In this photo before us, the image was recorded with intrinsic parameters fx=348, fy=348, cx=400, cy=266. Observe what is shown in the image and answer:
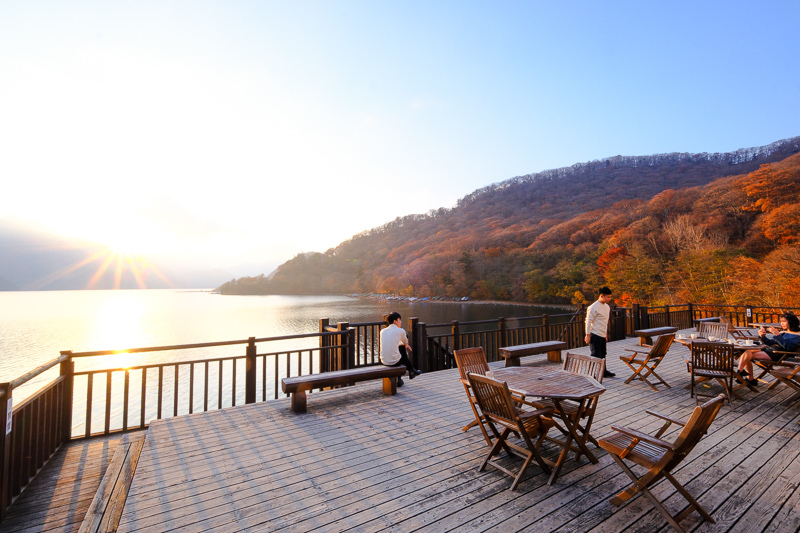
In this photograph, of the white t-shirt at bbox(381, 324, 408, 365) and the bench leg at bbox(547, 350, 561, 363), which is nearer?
the white t-shirt at bbox(381, 324, 408, 365)

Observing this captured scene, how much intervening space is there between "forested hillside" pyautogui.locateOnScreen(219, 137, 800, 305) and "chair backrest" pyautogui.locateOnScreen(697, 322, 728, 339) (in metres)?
16.4

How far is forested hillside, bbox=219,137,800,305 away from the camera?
25.2 metres

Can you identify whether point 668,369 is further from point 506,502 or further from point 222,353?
point 222,353

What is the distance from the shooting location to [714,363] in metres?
4.75

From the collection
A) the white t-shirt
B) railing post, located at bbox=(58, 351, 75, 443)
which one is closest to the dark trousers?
the white t-shirt

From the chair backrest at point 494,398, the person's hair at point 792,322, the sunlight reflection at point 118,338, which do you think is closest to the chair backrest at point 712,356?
the person's hair at point 792,322

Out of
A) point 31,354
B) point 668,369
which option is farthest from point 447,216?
point 668,369

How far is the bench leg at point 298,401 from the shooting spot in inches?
171

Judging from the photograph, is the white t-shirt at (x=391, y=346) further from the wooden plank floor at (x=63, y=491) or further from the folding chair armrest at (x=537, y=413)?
the wooden plank floor at (x=63, y=491)

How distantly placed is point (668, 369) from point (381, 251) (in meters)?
91.4

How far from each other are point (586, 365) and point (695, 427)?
2004 mm

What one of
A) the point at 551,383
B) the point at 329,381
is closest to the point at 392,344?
the point at 329,381

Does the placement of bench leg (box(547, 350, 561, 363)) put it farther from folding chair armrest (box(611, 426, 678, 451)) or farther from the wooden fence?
folding chair armrest (box(611, 426, 678, 451))

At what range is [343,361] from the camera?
20.4 feet
